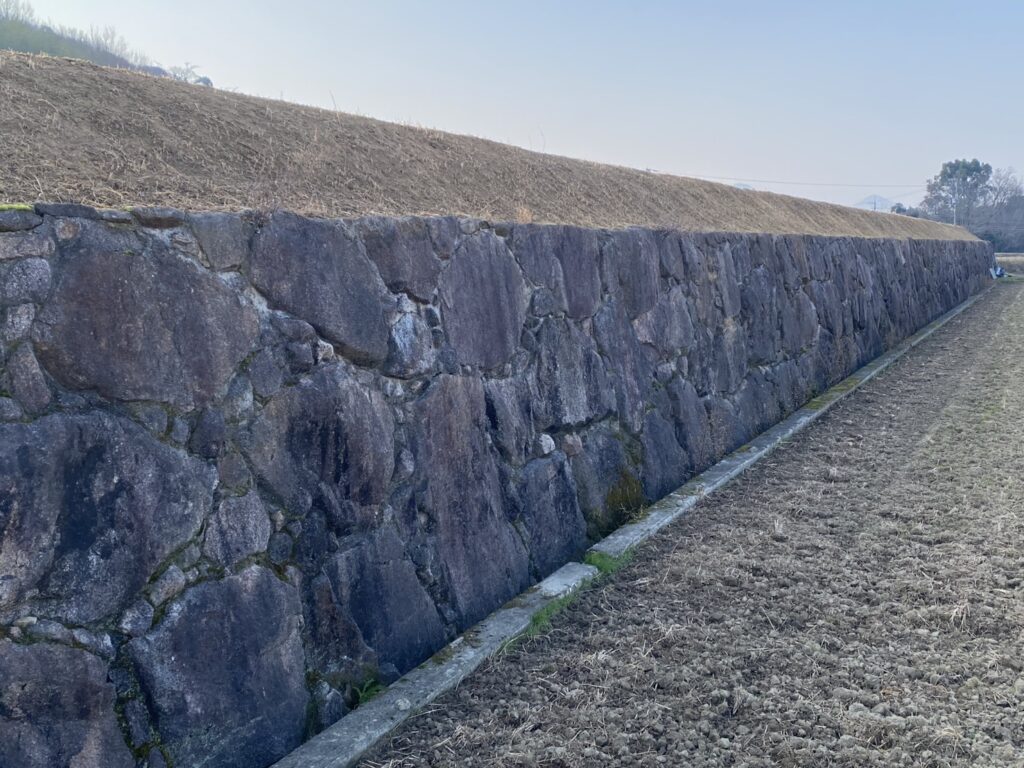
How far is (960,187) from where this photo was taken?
231 ft

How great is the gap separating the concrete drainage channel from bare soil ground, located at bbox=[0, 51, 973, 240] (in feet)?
5.84

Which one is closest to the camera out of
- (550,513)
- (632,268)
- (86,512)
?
(86,512)

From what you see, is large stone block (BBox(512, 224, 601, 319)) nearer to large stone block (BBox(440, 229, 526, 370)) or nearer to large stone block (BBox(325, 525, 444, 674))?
large stone block (BBox(440, 229, 526, 370))

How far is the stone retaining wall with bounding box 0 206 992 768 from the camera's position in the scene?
2.25 metres

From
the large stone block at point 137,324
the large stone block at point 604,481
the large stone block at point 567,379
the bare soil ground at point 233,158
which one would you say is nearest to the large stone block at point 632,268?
the bare soil ground at point 233,158

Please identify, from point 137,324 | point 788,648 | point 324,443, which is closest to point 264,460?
point 324,443

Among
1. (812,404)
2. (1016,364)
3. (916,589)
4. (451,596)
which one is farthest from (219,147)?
(1016,364)

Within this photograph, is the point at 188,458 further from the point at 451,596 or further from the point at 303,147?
the point at 303,147

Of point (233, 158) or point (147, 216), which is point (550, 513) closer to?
point (233, 158)

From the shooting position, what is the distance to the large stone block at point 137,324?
7.69 ft

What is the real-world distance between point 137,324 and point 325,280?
840 mm

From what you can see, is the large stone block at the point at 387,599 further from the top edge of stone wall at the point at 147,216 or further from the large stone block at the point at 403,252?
the top edge of stone wall at the point at 147,216

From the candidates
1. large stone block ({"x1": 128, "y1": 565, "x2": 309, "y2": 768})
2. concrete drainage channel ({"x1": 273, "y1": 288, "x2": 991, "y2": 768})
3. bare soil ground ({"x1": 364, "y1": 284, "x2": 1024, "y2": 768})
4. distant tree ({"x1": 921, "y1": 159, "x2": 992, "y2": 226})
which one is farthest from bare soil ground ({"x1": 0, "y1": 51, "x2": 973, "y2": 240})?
distant tree ({"x1": 921, "y1": 159, "x2": 992, "y2": 226})

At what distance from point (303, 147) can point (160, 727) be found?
3.06m
